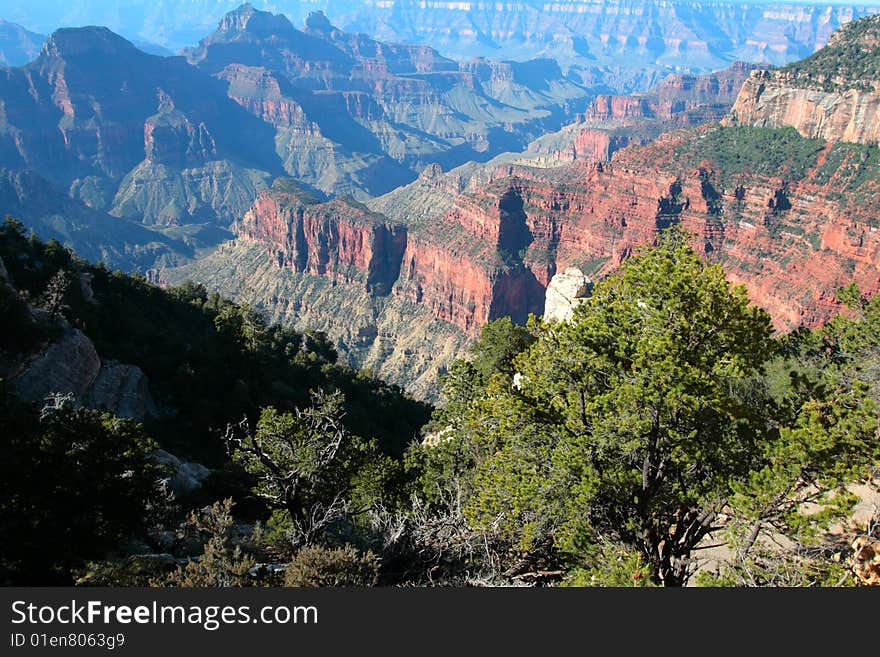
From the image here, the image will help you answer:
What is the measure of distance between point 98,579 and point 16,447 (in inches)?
173

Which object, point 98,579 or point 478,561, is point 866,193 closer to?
Answer: point 478,561

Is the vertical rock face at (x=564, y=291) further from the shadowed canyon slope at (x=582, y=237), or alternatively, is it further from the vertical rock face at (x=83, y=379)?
the vertical rock face at (x=83, y=379)

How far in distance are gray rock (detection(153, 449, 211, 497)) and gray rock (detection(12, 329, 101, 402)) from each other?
6121 millimetres

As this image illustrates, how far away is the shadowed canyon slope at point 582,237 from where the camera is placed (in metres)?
86.3

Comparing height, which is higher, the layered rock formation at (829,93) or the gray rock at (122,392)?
the layered rock formation at (829,93)

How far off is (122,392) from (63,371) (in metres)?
4.37

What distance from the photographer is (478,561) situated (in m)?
16.5

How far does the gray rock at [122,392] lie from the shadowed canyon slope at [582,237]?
74333 millimetres

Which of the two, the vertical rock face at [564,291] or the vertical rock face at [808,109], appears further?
the vertical rock face at [808,109]

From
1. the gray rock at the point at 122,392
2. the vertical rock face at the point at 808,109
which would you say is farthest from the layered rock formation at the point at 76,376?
the vertical rock face at the point at 808,109

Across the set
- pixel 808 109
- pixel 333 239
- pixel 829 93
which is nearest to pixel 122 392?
pixel 829 93

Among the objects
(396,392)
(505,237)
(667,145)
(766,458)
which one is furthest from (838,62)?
(766,458)

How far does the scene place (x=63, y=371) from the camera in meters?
30.1

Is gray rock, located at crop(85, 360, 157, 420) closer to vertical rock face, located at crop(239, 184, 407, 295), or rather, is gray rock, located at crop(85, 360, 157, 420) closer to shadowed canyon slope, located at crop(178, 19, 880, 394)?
shadowed canyon slope, located at crop(178, 19, 880, 394)
